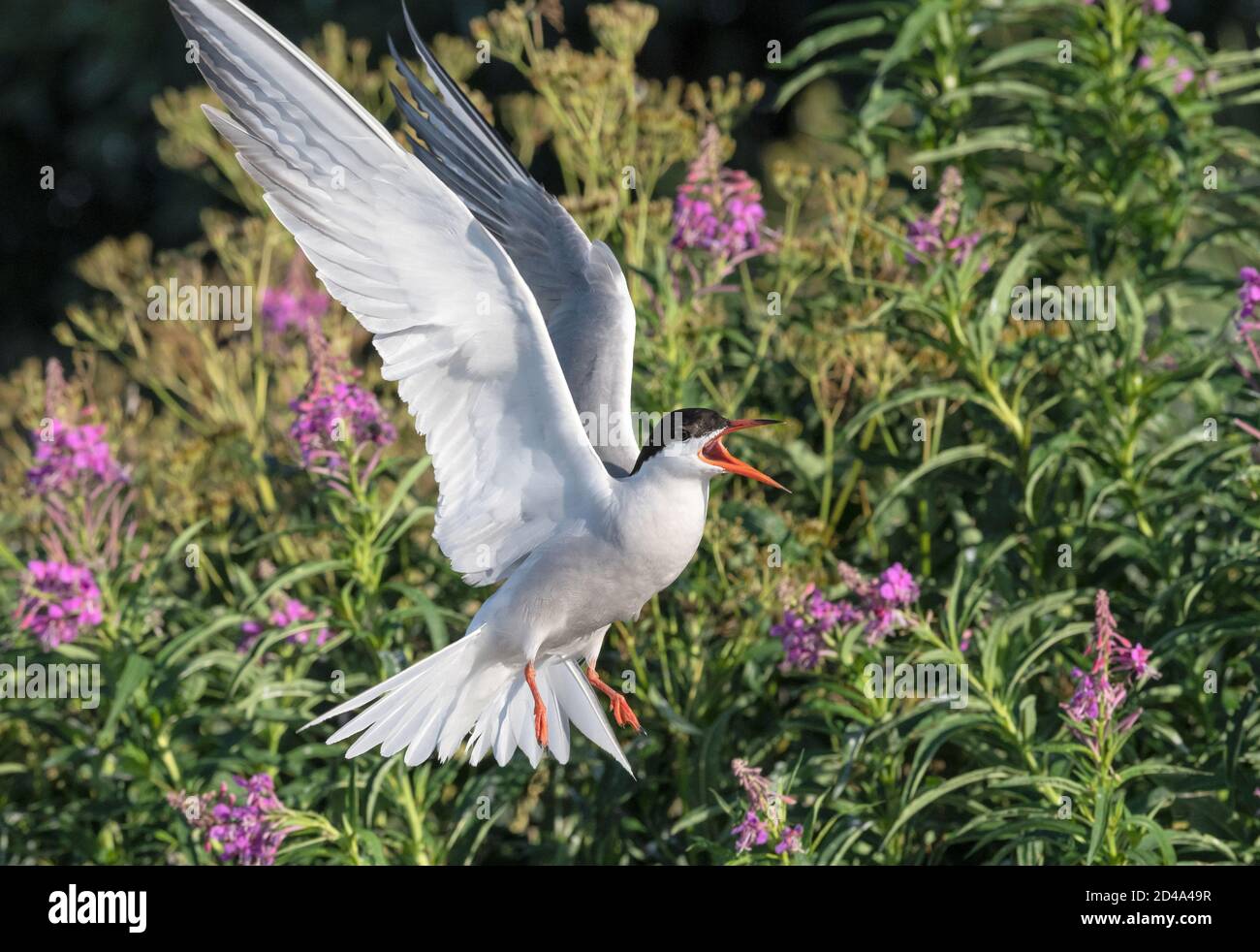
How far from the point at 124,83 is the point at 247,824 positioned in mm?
6796

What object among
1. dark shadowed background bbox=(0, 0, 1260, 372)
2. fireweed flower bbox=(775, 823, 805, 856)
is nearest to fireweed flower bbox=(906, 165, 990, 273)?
fireweed flower bbox=(775, 823, 805, 856)

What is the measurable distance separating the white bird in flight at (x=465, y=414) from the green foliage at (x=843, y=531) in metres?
0.50

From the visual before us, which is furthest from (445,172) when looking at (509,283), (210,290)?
(210,290)

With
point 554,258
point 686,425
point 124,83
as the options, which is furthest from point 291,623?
point 124,83

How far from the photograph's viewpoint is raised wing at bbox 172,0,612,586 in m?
2.50

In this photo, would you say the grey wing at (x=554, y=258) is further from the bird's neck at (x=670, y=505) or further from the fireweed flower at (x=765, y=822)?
the fireweed flower at (x=765, y=822)

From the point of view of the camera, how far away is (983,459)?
391 centimetres

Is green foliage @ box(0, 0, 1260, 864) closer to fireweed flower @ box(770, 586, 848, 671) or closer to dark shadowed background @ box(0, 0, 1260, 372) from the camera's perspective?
fireweed flower @ box(770, 586, 848, 671)

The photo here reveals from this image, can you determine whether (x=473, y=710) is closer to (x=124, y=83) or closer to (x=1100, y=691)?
(x=1100, y=691)

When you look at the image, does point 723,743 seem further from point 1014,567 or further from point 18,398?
point 18,398

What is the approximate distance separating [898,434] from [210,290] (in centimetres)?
177

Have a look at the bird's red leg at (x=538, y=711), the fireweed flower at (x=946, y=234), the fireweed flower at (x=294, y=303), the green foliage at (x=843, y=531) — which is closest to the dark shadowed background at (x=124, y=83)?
the fireweed flower at (x=294, y=303)

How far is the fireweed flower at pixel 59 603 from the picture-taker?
3.42 meters

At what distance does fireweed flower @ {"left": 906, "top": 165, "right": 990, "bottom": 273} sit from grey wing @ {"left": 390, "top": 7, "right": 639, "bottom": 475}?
0.74 m
